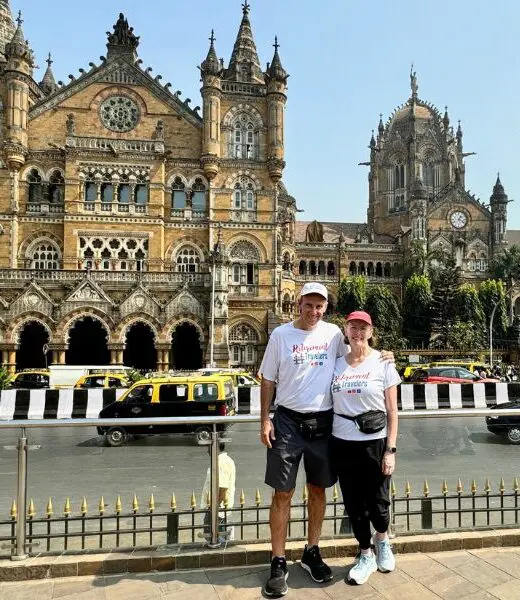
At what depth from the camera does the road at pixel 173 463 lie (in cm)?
486

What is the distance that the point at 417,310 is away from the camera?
2044 inches

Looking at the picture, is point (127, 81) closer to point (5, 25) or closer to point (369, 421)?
point (5, 25)

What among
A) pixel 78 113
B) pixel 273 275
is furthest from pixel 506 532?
pixel 78 113

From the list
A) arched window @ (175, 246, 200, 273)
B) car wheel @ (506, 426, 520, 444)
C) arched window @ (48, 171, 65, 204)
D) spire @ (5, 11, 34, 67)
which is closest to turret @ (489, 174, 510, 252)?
arched window @ (175, 246, 200, 273)

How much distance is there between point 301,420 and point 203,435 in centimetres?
104

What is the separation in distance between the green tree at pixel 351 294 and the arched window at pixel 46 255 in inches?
1065

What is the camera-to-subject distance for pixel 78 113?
119ft

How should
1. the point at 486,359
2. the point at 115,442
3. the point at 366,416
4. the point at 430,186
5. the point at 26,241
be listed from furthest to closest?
the point at 430,186 → the point at 486,359 → the point at 26,241 → the point at 115,442 → the point at 366,416

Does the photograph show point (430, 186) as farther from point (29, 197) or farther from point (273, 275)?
point (29, 197)

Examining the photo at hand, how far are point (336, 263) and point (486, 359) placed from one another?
63.5ft

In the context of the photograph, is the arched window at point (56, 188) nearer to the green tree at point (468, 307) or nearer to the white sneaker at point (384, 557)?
the white sneaker at point (384, 557)

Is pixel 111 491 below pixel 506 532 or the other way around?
the other way around

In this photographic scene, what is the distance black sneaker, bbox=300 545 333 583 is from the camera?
174 inches

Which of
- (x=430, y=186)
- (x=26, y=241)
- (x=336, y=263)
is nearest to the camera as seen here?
(x=26, y=241)
